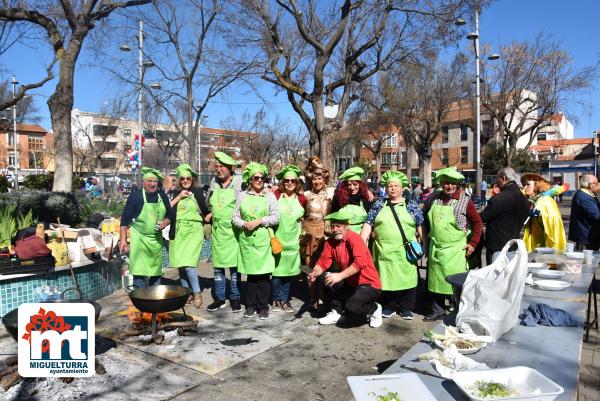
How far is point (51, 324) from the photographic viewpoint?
10.7 ft

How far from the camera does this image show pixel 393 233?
5129mm

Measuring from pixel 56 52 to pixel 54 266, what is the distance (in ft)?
18.1

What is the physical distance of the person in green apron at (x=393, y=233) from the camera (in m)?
5.13

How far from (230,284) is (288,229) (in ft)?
3.29

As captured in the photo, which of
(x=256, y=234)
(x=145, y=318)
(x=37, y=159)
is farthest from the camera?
(x=37, y=159)

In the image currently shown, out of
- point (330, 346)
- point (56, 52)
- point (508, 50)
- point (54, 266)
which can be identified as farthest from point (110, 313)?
point (508, 50)

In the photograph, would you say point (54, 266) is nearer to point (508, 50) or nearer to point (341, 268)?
point (341, 268)

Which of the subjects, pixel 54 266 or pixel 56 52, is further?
pixel 56 52

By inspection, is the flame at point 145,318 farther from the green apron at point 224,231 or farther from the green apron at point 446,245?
the green apron at point 446,245

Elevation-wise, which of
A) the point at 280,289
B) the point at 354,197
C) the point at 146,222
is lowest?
the point at 280,289

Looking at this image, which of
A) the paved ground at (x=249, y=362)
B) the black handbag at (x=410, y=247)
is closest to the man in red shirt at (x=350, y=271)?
the paved ground at (x=249, y=362)

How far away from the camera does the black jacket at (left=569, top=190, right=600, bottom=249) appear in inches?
263

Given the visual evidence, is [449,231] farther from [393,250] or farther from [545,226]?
[545,226]

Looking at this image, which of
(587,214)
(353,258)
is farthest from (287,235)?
(587,214)
